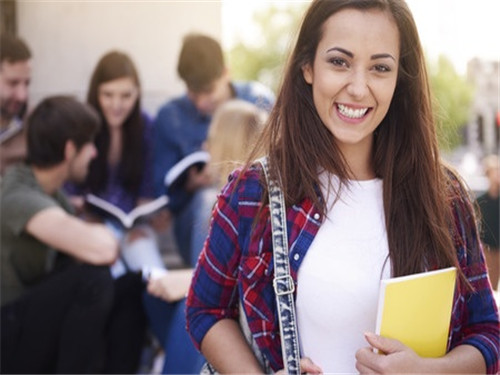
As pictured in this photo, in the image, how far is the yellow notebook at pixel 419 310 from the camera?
1490mm

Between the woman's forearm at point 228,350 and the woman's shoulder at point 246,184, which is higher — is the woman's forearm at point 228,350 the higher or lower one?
the lower one

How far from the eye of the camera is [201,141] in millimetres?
3791

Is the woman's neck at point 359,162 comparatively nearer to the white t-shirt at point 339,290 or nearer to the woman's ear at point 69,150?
the white t-shirt at point 339,290

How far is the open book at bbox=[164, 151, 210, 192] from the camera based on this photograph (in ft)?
11.9

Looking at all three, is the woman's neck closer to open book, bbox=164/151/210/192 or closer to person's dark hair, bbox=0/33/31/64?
open book, bbox=164/151/210/192

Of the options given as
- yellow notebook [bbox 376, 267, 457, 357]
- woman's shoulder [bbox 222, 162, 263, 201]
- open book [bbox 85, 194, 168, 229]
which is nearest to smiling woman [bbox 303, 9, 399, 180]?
woman's shoulder [bbox 222, 162, 263, 201]

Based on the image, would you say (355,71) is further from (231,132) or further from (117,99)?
(117,99)

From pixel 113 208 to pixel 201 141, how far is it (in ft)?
1.79

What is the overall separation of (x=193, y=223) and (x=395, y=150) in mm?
1754

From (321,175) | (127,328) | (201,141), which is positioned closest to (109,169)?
(201,141)

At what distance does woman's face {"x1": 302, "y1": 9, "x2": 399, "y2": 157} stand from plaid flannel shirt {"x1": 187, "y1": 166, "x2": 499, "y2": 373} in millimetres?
200

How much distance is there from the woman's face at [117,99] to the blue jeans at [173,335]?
0.96 m

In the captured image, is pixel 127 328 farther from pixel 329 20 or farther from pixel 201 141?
pixel 329 20

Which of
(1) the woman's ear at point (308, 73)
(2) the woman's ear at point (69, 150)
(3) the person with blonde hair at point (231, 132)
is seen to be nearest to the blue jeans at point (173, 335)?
(3) the person with blonde hair at point (231, 132)
